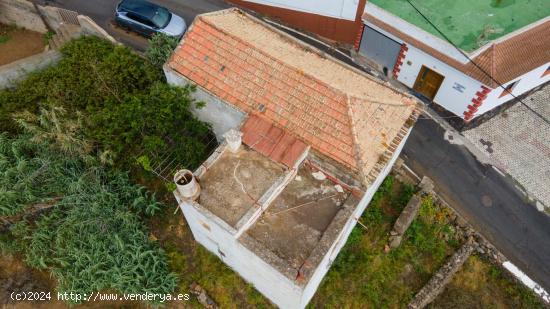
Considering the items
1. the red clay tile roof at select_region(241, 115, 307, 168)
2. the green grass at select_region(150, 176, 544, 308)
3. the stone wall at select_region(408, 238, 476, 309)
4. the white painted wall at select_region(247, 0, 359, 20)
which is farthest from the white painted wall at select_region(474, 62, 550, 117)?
the red clay tile roof at select_region(241, 115, 307, 168)

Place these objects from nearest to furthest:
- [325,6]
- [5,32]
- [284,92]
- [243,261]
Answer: [243,261] < [284,92] < [325,6] < [5,32]

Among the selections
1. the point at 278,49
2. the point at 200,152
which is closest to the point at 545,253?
the point at 278,49

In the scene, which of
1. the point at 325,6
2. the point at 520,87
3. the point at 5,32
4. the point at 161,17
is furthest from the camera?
the point at 5,32

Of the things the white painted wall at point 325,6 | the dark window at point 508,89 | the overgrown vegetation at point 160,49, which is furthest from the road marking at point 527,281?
the overgrown vegetation at point 160,49

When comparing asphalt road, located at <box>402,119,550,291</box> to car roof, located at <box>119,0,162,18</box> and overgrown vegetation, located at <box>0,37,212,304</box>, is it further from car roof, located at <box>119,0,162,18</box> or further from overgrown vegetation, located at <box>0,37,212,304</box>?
car roof, located at <box>119,0,162,18</box>

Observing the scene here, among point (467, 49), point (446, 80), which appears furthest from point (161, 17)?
point (467, 49)

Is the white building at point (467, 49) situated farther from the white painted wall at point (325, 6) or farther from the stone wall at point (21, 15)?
the stone wall at point (21, 15)

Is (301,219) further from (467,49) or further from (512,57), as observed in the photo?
(512,57)
